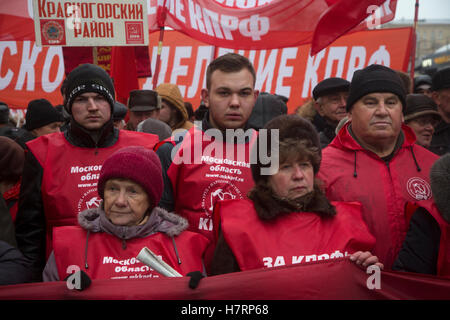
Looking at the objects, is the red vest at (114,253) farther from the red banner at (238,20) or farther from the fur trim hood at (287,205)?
the red banner at (238,20)

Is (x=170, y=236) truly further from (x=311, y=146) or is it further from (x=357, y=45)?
(x=357, y=45)

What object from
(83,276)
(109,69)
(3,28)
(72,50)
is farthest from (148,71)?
(83,276)

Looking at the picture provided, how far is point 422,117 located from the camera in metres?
4.25

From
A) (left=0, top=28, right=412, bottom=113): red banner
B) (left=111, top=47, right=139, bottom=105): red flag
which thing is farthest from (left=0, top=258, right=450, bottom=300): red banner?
(left=0, top=28, right=412, bottom=113): red banner

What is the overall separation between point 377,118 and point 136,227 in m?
1.49

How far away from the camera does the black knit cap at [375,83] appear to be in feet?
9.59

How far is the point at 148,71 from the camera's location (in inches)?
255

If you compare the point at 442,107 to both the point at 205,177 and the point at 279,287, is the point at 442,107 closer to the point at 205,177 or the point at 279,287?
the point at 205,177

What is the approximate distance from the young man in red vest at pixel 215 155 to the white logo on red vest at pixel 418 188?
894mm

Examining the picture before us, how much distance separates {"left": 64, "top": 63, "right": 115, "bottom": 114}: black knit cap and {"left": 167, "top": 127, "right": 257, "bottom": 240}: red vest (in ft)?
2.12

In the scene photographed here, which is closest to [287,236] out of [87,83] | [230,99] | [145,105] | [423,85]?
[230,99]

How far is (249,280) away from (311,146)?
85cm

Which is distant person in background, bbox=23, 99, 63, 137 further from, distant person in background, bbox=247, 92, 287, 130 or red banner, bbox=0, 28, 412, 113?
red banner, bbox=0, 28, 412, 113
